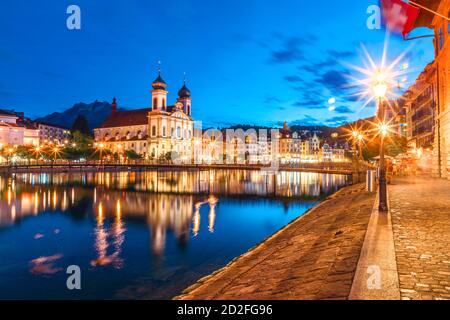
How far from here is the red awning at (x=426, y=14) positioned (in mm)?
26500

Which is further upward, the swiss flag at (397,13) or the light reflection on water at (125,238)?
the swiss flag at (397,13)

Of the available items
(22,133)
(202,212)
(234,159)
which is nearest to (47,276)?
(202,212)

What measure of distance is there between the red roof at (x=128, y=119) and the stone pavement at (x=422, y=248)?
119m

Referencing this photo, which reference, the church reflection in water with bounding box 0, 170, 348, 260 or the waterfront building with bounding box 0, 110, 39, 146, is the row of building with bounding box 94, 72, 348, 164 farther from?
the church reflection in water with bounding box 0, 170, 348, 260

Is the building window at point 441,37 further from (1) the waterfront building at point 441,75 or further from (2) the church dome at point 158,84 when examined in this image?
(2) the church dome at point 158,84

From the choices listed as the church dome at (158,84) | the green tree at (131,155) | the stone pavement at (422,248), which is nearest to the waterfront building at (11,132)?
the green tree at (131,155)

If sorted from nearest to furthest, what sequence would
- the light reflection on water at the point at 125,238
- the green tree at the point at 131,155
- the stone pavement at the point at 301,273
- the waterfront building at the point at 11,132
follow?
the stone pavement at the point at 301,273
the light reflection on water at the point at 125,238
the waterfront building at the point at 11,132
the green tree at the point at 131,155

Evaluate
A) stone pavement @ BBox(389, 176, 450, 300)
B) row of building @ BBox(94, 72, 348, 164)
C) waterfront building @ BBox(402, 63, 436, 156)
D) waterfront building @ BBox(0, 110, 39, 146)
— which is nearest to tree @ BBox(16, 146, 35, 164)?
waterfront building @ BBox(0, 110, 39, 146)

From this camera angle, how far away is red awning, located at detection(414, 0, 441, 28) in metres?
26.5

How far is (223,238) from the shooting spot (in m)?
21.6

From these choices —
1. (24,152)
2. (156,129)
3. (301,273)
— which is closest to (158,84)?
(156,129)
